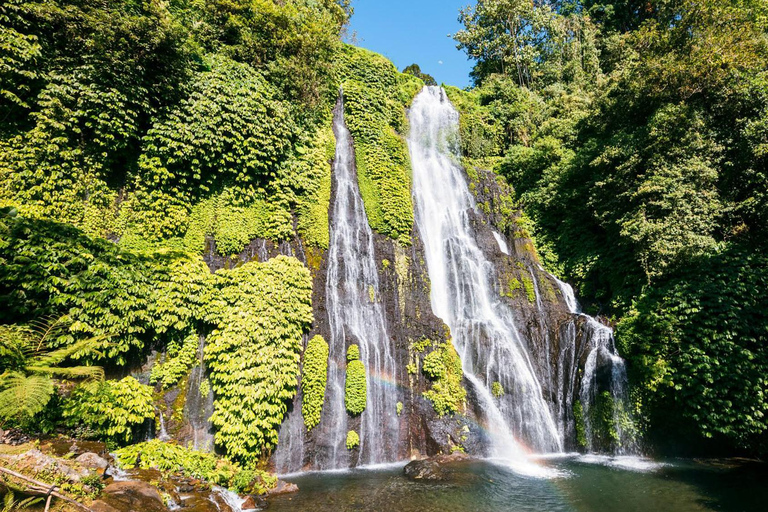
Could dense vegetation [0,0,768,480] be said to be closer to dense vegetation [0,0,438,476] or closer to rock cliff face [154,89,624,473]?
dense vegetation [0,0,438,476]

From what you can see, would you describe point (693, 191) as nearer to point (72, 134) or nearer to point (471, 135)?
point (471, 135)

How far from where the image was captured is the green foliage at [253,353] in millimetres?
8646

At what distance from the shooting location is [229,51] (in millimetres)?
13305

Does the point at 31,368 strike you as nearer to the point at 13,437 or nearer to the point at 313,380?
the point at 13,437

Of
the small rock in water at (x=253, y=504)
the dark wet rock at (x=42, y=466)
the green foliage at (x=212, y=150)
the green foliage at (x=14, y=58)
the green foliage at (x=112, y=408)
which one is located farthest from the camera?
the green foliage at (x=212, y=150)

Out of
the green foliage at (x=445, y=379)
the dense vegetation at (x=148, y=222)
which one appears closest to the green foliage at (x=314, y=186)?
the dense vegetation at (x=148, y=222)

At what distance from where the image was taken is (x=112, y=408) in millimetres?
7449

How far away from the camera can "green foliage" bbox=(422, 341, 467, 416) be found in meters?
11.0

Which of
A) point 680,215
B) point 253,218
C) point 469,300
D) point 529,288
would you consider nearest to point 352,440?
point 469,300

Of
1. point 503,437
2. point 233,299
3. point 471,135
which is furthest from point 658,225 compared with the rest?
point 233,299

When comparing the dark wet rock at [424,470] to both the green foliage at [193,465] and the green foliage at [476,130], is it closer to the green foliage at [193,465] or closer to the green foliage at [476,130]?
the green foliage at [193,465]

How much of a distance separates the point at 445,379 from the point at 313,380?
4.27 m

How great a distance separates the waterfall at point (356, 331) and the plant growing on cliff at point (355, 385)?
19 cm

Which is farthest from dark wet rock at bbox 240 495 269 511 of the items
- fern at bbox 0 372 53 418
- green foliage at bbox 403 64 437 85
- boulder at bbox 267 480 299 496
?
green foliage at bbox 403 64 437 85
